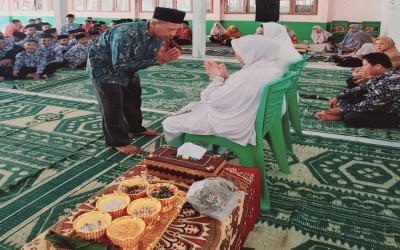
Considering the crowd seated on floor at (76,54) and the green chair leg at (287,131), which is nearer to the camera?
the green chair leg at (287,131)

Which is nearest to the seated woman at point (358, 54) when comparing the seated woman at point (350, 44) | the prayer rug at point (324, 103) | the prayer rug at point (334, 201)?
the seated woman at point (350, 44)

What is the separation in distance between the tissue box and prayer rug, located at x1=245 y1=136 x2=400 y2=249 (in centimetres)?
44

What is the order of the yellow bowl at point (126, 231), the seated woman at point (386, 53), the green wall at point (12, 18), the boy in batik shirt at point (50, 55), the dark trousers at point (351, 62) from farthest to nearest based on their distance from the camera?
1. the green wall at point (12, 18)
2. the dark trousers at point (351, 62)
3. the boy in batik shirt at point (50, 55)
4. the seated woman at point (386, 53)
5. the yellow bowl at point (126, 231)

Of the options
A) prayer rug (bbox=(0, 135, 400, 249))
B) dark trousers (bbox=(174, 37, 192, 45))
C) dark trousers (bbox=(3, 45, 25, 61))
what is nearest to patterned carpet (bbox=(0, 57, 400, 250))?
prayer rug (bbox=(0, 135, 400, 249))

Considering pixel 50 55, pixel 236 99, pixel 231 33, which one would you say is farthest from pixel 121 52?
pixel 231 33

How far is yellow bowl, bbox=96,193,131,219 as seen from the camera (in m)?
1.47

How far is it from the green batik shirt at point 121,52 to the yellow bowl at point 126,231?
1.47 meters

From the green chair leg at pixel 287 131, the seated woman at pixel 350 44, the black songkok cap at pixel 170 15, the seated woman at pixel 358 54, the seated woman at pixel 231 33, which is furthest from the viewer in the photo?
the seated woman at pixel 231 33

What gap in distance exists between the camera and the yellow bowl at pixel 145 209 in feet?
4.67

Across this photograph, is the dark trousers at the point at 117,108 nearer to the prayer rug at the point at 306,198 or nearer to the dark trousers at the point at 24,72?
the prayer rug at the point at 306,198

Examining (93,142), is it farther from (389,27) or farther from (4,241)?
(389,27)

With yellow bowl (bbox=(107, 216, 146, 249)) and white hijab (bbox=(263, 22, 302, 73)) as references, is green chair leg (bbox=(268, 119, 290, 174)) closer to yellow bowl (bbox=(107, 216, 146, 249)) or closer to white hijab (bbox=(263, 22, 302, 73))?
white hijab (bbox=(263, 22, 302, 73))

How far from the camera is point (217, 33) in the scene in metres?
12.7

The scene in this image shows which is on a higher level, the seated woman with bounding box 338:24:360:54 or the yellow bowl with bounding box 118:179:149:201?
the seated woman with bounding box 338:24:360:54
